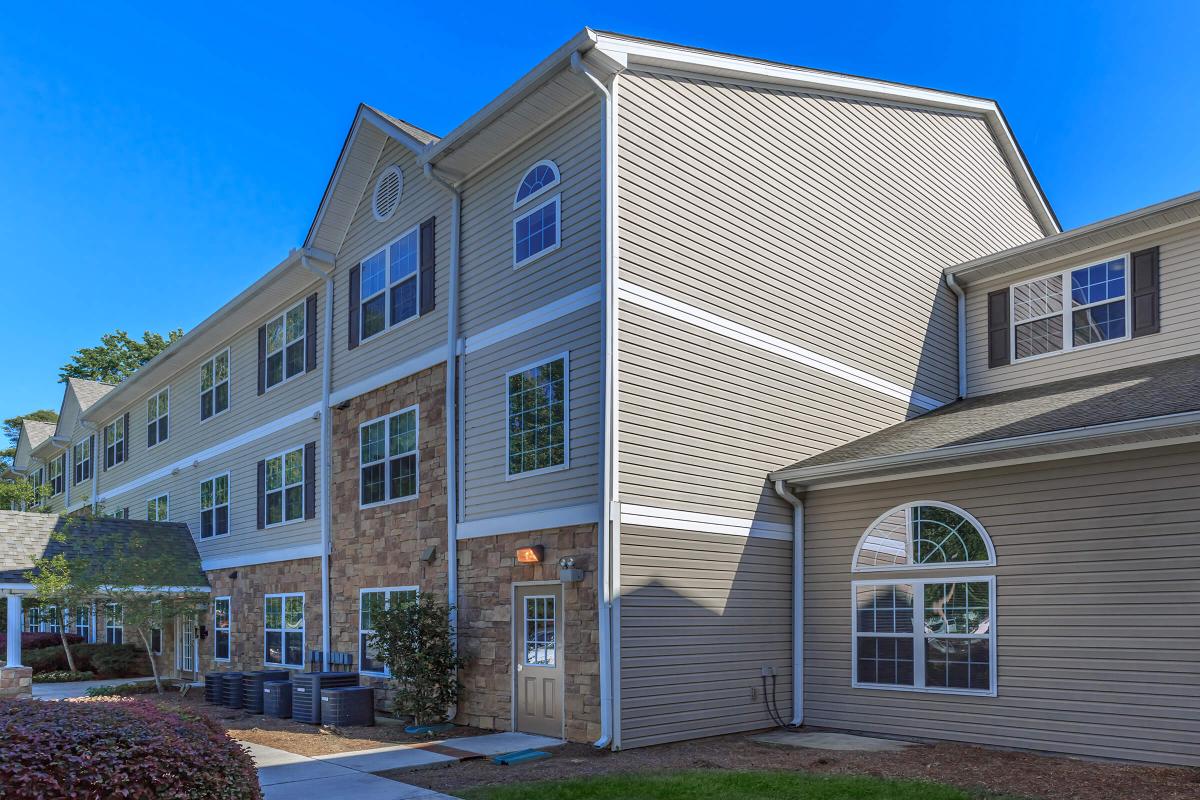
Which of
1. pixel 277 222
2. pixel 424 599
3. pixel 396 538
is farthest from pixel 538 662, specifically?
pixel 277 222

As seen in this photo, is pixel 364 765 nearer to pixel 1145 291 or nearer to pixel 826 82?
pixel 826 82

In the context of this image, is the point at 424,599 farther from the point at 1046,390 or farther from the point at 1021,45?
the point at 1021,45

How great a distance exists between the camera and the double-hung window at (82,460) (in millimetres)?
30578

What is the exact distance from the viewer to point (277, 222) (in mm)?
35781

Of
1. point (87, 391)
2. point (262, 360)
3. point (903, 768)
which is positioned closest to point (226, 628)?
point (262, 360)

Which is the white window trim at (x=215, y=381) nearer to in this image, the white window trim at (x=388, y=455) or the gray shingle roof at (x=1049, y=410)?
the white window trim at (x=388, y=455)

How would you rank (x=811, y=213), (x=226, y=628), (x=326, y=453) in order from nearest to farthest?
(x=811, y=213) → (x=326, y=453) → (x=226, y=628)

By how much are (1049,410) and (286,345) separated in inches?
543

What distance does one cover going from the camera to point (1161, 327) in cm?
1341

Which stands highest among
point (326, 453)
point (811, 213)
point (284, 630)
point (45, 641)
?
point (811, 213)

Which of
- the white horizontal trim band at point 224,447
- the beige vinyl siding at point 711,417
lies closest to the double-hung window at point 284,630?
the white horizontal trim band at point 224,447

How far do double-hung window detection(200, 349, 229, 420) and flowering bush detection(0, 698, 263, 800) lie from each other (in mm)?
15678

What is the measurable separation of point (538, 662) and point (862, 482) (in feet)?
15.4

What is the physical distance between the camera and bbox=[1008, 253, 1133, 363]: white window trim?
1388 centimetres
